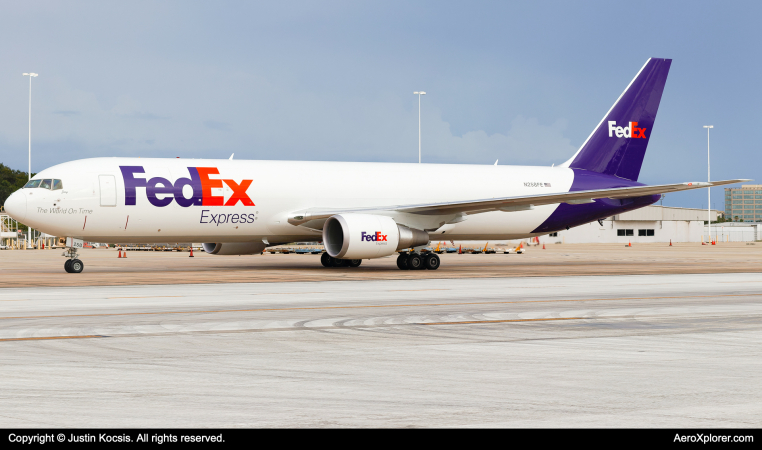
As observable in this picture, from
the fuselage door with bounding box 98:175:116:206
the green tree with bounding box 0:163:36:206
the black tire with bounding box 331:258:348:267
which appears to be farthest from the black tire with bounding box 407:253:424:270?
the green tree with bounding box 0:163:36:206

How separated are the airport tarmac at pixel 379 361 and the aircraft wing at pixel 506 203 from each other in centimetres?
1028

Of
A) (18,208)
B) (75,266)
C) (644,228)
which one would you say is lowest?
(75,266)

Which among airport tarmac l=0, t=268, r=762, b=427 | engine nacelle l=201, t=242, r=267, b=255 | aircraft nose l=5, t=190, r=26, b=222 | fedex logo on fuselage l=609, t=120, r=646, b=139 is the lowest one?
airport tarmac l=0, t=268, r=762, b=427

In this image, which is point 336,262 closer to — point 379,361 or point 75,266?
point 75,266

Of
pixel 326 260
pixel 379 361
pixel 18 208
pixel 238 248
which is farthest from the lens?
pixel 326 260

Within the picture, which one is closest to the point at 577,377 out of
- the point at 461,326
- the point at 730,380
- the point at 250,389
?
the point at 730,380

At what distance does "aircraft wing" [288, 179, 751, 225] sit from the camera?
26297 mm

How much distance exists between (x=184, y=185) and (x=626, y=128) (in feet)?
58.1

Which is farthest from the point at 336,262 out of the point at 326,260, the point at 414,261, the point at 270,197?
the point at 270,197

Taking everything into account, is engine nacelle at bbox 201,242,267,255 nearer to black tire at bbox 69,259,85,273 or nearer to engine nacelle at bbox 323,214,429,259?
engine nacelle at bbox 323,214,429,259

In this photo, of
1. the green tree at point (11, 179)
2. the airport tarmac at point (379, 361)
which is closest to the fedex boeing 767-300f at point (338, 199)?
the airport tarmac at point (379, 361)

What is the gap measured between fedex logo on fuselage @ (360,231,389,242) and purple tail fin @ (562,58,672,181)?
35.6ft

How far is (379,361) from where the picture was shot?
8.28 meters

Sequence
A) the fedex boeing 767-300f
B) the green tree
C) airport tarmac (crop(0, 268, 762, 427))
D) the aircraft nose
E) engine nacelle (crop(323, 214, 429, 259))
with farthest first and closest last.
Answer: the green tree → engine nacelle (crop(323, 214, 429, 259)) → the fedex boeing 767-300f → the aircraft nose → airport tarmac (crop(0, 268, 762, 427))
